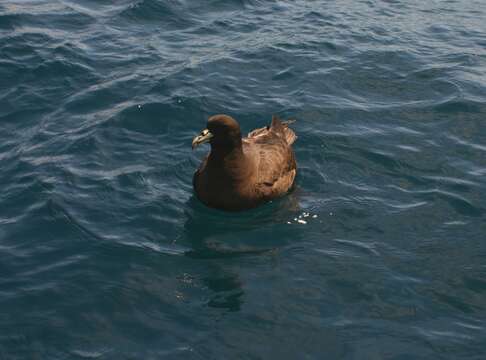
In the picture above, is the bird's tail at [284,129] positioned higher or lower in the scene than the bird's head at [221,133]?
lower

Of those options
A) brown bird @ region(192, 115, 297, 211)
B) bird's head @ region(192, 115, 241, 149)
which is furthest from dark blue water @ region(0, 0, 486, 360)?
bird's head @ region(192, 115, 241, 149)

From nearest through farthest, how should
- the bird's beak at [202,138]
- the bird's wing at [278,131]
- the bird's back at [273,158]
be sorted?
the bird's beak at [202,138]
the bird's back at [273,158]
the bird's wing at [278,131]

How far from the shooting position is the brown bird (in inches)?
445

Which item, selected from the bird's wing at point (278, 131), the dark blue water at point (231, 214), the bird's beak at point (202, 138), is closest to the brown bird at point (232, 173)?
the bird's beak at point (202, 138)

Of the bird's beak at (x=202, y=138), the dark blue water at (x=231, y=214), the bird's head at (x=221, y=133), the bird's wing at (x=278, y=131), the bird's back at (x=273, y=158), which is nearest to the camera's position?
the dark blue water at (x=231, y=214)

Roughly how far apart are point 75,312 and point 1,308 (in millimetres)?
961

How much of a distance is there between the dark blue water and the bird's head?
1200mm

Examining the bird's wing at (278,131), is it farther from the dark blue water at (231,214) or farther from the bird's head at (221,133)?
the bird's head at (221,133)

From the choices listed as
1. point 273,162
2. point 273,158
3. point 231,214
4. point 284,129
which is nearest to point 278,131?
point 284,129

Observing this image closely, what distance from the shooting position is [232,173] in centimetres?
1146

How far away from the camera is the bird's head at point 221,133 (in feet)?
36.9

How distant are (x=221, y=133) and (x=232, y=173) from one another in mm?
689

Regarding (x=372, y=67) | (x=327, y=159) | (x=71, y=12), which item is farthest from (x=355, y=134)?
(x=71, y=12)

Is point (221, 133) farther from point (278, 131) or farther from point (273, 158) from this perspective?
point (278, 131)
